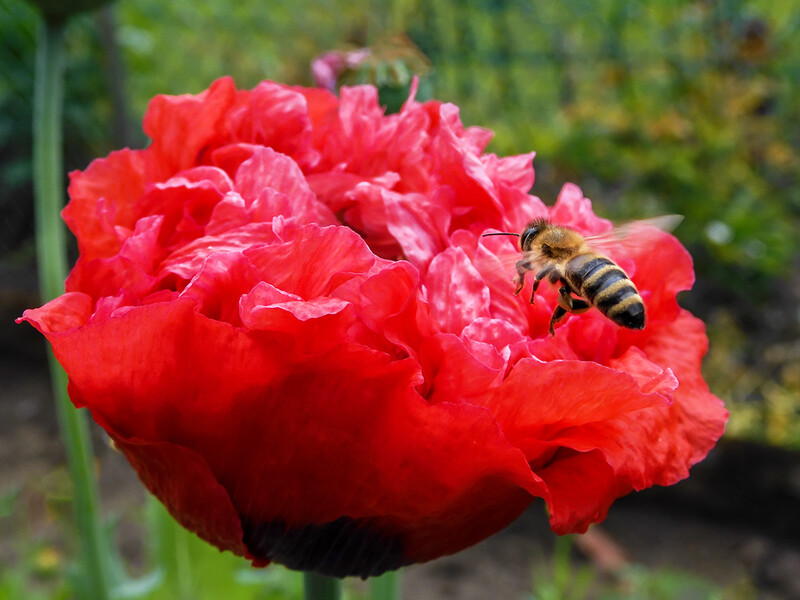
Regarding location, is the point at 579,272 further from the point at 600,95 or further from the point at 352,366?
the point at 600,95

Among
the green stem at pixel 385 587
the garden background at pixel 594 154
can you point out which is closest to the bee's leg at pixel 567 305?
the green stem at pixel 385 587

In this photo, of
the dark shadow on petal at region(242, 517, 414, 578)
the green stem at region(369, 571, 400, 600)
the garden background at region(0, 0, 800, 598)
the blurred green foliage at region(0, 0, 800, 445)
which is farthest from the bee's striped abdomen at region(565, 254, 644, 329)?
the blurred green foliage at region(0, 0, 800, 445)

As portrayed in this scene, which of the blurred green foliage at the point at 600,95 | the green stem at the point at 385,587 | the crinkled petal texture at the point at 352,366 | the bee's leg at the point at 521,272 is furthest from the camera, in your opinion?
the blurred green foliage at the point at 600,95

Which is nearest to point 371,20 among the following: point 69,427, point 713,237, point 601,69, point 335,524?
point 601,69

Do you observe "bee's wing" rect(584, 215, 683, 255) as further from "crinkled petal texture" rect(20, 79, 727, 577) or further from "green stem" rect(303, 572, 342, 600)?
"green stem" rect(303, 572, 342, 600)

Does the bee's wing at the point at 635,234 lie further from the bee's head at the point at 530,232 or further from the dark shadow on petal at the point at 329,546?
the dark shadow on petal at the point at 329,546

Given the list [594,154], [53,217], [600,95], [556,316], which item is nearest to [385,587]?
[556,316]
